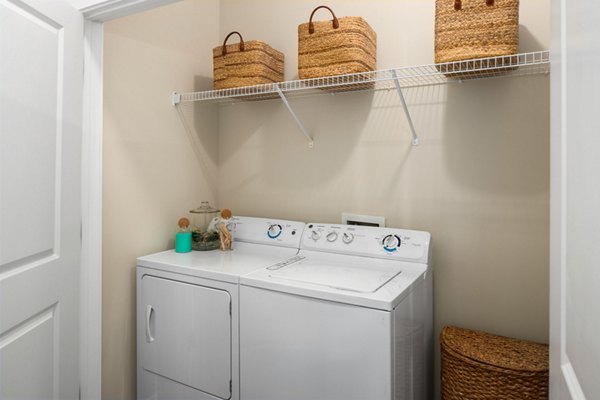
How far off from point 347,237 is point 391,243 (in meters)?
0.23

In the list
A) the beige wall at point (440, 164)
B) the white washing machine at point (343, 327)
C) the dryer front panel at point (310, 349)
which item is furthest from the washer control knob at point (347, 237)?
the dryer front panel at point (310, 349)

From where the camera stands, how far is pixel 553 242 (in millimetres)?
825

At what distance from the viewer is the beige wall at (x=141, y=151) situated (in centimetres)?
193

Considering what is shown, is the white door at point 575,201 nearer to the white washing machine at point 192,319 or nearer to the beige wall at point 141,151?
the white washing machine at point 192,319

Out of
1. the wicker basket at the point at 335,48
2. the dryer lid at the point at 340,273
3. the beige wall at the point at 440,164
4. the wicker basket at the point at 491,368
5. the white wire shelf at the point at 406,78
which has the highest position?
the wicker basket at the point at 335,48

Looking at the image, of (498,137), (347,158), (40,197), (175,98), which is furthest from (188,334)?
(498,137)

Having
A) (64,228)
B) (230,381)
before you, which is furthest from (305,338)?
(64,228)

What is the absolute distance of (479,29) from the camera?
1.51 meters

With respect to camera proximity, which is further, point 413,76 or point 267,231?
point 267,231

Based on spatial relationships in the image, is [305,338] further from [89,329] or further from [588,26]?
[588,26]

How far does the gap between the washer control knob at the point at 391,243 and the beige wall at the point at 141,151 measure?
1.24 m

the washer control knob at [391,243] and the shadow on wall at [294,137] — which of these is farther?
the shadow on wall at [294,137]

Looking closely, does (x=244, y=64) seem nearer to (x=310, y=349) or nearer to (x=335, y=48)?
(x=335, y=48)

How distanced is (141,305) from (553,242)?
72.5 inches
